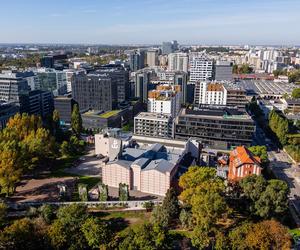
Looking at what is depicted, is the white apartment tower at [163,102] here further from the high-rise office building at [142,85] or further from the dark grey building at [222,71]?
the dark grey building at [222,71]

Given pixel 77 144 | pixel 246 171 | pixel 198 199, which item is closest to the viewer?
pixel 198 199

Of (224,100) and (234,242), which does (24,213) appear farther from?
(224,100)

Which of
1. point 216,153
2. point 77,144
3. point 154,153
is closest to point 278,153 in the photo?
point 216,153

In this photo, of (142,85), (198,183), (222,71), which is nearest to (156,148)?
(198,183)

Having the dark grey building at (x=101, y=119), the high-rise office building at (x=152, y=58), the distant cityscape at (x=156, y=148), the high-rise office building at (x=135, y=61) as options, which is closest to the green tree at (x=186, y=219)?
the distant cityscape at (x=156, y=148)

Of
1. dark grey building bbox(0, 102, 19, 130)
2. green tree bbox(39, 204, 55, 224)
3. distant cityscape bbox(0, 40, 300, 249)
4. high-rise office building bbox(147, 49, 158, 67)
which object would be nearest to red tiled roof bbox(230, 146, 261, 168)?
distant cityscape bbox(0, 40, 300, 249)

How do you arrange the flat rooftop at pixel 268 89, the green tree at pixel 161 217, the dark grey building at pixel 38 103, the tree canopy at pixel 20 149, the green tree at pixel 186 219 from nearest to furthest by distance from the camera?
the green tree at pixel 161 217 < the green tree at pixel 186 219 < the tree canopy at pixel 20 149 < the dark grey building at pixel 38 103 < the flat rooftop at pixel 268 89

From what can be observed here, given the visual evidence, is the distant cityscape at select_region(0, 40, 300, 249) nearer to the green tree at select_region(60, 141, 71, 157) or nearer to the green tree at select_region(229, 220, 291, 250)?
the green tree at select_region(60, 141, 71, 157)
